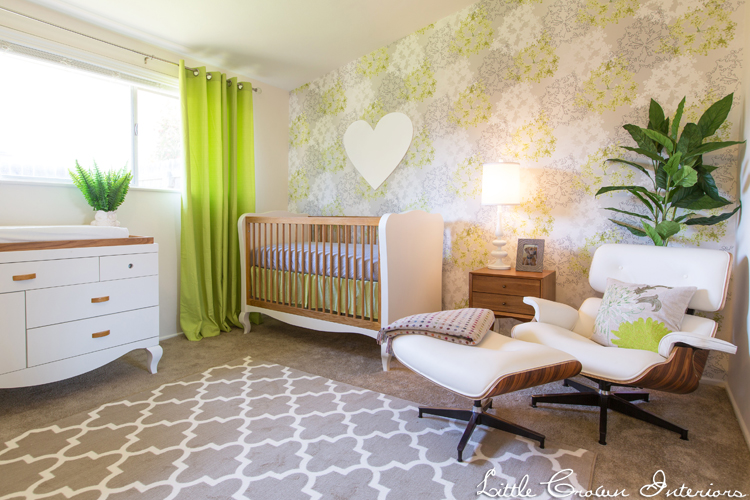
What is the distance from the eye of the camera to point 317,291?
2.84 m

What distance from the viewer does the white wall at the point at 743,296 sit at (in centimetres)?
180

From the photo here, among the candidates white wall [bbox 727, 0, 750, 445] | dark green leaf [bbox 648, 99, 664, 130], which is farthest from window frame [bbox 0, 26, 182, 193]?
white wall [bbox 727, 0, 750, 445]

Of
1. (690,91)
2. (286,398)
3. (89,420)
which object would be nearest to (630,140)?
(690,91)

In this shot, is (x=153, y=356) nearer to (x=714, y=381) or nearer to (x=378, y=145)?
(x=378, y=145)

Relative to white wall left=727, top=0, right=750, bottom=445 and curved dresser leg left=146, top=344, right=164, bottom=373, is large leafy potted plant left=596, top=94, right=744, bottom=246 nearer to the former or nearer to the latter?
white wall left=727, top=0, right=750, bottom=445

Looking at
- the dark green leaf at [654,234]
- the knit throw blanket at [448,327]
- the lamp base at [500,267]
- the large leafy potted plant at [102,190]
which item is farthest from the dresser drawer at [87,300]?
the dark green leaf at [654,234]

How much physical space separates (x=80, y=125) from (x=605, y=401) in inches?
131

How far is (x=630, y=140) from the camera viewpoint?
2424mm

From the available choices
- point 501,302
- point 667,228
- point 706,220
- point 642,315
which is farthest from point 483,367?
point 706,220

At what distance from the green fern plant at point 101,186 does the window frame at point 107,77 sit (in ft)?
0.42

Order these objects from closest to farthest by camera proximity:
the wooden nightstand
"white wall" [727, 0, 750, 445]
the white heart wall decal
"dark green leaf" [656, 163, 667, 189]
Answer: "white wall" [727, 0, 750, 445] < "dark green leaf" [656, 163, 667, 189] < the wooden nightstand < the white heart wall decal

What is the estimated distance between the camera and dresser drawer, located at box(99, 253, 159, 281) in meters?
2.21

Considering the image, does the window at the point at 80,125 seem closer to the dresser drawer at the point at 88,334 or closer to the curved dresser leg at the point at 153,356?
the dresser drawer at the point at 88,334

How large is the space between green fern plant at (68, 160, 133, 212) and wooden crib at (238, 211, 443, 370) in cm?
86
